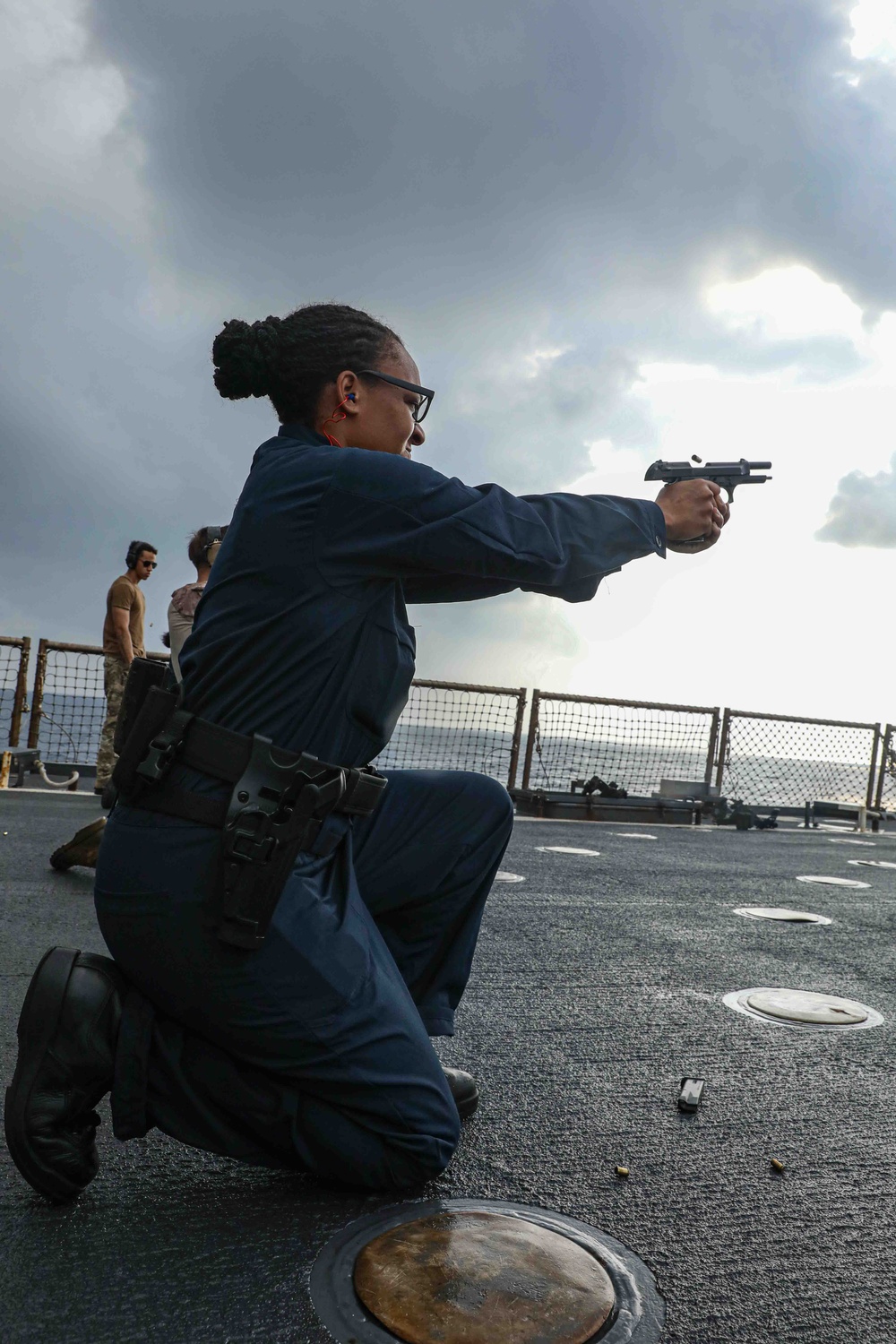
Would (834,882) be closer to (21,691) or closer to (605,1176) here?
(605,1176)

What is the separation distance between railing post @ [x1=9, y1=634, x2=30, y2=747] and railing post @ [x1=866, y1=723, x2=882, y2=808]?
10.4 meters

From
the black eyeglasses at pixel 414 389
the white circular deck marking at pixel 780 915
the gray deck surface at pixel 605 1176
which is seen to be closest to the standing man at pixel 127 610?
the gray deck surface at pixel 605 1176

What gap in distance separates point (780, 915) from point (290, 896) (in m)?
3.44

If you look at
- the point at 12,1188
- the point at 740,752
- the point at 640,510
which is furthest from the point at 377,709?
the point at 740,752

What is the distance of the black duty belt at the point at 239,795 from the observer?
5.08 feet

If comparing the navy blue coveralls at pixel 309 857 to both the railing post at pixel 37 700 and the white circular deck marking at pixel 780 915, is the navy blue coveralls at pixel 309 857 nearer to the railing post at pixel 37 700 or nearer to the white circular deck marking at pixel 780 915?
the white circular deck marking at pixel 780 915

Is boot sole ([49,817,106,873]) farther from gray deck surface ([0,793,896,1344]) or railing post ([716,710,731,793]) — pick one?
railing post ([716,710,731,793])

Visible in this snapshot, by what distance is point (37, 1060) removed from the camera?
1.57 metres

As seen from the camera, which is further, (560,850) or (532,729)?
(532,729)

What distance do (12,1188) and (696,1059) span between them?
1488 millimetres

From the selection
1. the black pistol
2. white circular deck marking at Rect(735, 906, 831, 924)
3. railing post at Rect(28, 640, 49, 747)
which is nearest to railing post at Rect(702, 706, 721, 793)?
railing post at Rect(28, 640, 49, 747)

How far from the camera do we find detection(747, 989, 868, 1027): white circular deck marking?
8.99ft

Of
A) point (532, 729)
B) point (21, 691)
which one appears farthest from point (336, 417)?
point (532, 729)

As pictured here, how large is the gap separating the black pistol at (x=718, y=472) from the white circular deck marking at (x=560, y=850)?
4590mm
